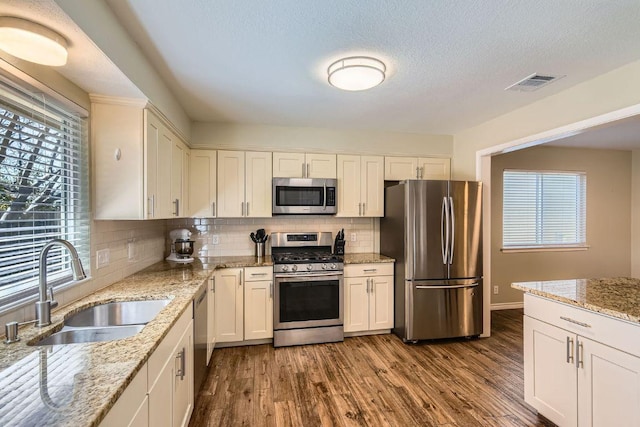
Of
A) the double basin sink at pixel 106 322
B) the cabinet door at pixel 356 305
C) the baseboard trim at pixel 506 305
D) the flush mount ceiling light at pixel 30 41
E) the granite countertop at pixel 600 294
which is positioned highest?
the flush mount ceiling light at pixel 30 41

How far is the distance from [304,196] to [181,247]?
1.48 meters

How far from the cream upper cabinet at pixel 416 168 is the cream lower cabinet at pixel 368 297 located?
1181 millimetres

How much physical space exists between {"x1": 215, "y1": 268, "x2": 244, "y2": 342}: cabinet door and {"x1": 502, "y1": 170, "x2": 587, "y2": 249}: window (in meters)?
3.83

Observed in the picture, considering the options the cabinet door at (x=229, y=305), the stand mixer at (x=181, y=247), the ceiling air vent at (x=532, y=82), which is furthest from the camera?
the stand mixer at (x=181, y=247)

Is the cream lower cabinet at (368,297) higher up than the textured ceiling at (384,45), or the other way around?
the textured ceiling at (384,45)

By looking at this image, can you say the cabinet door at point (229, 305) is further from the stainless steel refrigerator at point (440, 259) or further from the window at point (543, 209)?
the window at point (543, 209)

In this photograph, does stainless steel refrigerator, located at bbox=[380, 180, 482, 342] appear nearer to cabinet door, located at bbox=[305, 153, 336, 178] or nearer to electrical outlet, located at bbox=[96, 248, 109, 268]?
cabinet door, located at bbox=[305, 153, 336, 178]

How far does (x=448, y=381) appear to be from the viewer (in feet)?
8.55

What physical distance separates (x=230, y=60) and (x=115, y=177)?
3.62 feet

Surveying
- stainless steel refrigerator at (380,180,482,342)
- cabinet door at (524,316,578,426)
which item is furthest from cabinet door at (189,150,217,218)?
cabinet door at (524,316,578,426)

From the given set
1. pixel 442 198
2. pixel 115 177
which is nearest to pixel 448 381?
pixel 442 198

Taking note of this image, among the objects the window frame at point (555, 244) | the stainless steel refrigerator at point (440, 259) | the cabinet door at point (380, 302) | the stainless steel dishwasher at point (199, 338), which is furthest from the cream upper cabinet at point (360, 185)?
the window frame at point (555, 244)

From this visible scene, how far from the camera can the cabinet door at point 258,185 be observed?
3529 mm

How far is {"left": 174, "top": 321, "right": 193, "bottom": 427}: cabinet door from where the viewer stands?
1685 millimetres
